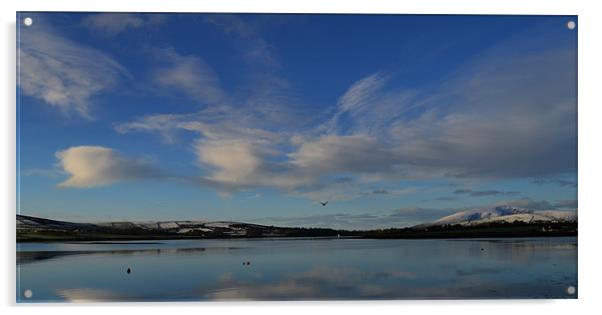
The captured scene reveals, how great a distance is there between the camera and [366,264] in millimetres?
4242

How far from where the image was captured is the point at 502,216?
171 inches

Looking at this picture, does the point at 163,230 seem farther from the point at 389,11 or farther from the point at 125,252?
the point at 389,11

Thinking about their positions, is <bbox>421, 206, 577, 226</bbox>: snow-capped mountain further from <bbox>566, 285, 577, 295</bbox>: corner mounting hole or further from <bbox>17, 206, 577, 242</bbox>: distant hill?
<bbox>566, 285, 577, 295</bbox>: corner mounting hole

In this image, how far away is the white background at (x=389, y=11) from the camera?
13.4 feet

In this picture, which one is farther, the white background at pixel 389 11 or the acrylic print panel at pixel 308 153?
the acrylic print panel at pixel 308 153

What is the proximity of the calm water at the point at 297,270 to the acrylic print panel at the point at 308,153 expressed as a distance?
0.02 metres

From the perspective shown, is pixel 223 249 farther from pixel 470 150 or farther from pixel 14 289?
pixel 470 150

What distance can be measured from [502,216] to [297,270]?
1679mm

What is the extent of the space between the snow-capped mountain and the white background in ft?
0.60

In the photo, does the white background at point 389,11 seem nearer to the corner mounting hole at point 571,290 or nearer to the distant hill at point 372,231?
the corner mounting hole at point 571,290

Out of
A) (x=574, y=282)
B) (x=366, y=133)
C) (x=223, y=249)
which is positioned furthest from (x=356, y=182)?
(x=574, y=282)

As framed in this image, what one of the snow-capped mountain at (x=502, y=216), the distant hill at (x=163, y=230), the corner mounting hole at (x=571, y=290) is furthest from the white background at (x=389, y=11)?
the distant hill at (x=163, y=230)

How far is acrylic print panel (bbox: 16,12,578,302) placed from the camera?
419 centimetres

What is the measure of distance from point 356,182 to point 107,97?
206 centimetres
